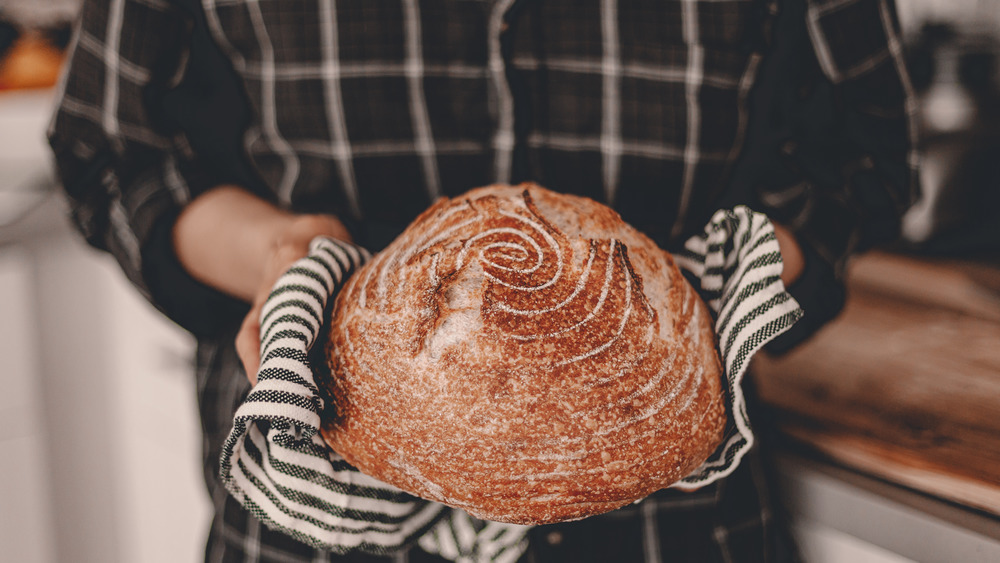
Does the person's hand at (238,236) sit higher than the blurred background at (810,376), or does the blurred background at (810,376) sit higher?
the person's hand at (238,236)

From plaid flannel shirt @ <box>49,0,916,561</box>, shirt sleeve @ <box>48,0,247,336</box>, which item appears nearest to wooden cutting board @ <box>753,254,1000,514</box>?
plaid flannel shirt @ <box>49,0,916,561</box>

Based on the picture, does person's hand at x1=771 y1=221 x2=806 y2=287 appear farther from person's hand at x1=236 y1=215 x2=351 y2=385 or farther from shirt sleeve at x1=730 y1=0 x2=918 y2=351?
person's hand at x1=236 y1=215 x2=351 y2=385

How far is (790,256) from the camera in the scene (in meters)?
0.65

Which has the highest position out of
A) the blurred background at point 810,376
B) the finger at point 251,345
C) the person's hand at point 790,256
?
the person's hand at point 790,256

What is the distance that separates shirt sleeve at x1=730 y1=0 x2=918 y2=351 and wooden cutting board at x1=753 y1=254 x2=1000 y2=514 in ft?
0.45

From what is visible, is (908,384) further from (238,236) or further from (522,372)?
(238,236)

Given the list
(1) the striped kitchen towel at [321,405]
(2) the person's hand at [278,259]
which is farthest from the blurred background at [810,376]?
(2) the person's hand at [278,259]

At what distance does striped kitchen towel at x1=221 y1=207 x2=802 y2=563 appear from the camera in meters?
0.42

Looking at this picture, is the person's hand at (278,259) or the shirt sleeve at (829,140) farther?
the shirt sleeve at (829,140)

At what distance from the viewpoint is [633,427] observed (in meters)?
0.42

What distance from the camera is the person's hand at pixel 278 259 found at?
1.63 feet

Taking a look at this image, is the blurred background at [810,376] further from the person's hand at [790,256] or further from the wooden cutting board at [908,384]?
the person's hand at [790,256]

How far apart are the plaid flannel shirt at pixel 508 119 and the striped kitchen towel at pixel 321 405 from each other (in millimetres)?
178

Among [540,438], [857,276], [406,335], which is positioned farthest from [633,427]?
[857,276]
